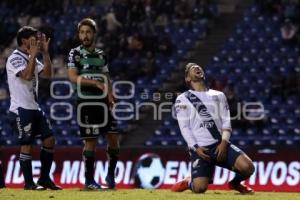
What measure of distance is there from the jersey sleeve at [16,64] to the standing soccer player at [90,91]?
0.64 m

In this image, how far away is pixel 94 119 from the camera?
38.3 ft

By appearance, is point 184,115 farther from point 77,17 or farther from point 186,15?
point 77,17

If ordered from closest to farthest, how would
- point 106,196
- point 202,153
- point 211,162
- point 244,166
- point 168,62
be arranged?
point 106,196 → point 244,166 → point 202,153 → point 211,162 → point 168,62

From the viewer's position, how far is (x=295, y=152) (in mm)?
16938

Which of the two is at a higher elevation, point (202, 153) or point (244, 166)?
point (202, 153)

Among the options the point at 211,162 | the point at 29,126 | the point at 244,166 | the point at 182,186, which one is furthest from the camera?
the point at 182,186

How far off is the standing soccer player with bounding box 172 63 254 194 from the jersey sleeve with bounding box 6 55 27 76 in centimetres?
219

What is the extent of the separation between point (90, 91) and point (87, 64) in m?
0.37

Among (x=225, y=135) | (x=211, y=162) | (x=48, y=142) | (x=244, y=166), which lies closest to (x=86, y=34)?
(x=48, y=142)

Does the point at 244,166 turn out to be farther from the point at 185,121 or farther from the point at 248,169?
the point at 185,121

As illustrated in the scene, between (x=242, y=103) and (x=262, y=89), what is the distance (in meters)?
1.46

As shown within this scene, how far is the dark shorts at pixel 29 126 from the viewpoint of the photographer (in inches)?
460

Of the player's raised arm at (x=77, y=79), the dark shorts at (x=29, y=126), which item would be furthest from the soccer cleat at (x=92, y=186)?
the player's raised arm at (x=77, y=79)

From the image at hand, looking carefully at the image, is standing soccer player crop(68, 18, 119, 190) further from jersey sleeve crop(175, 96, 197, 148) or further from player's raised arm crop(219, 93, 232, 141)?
player's raised arm crop(219, 93, 232, 141)
